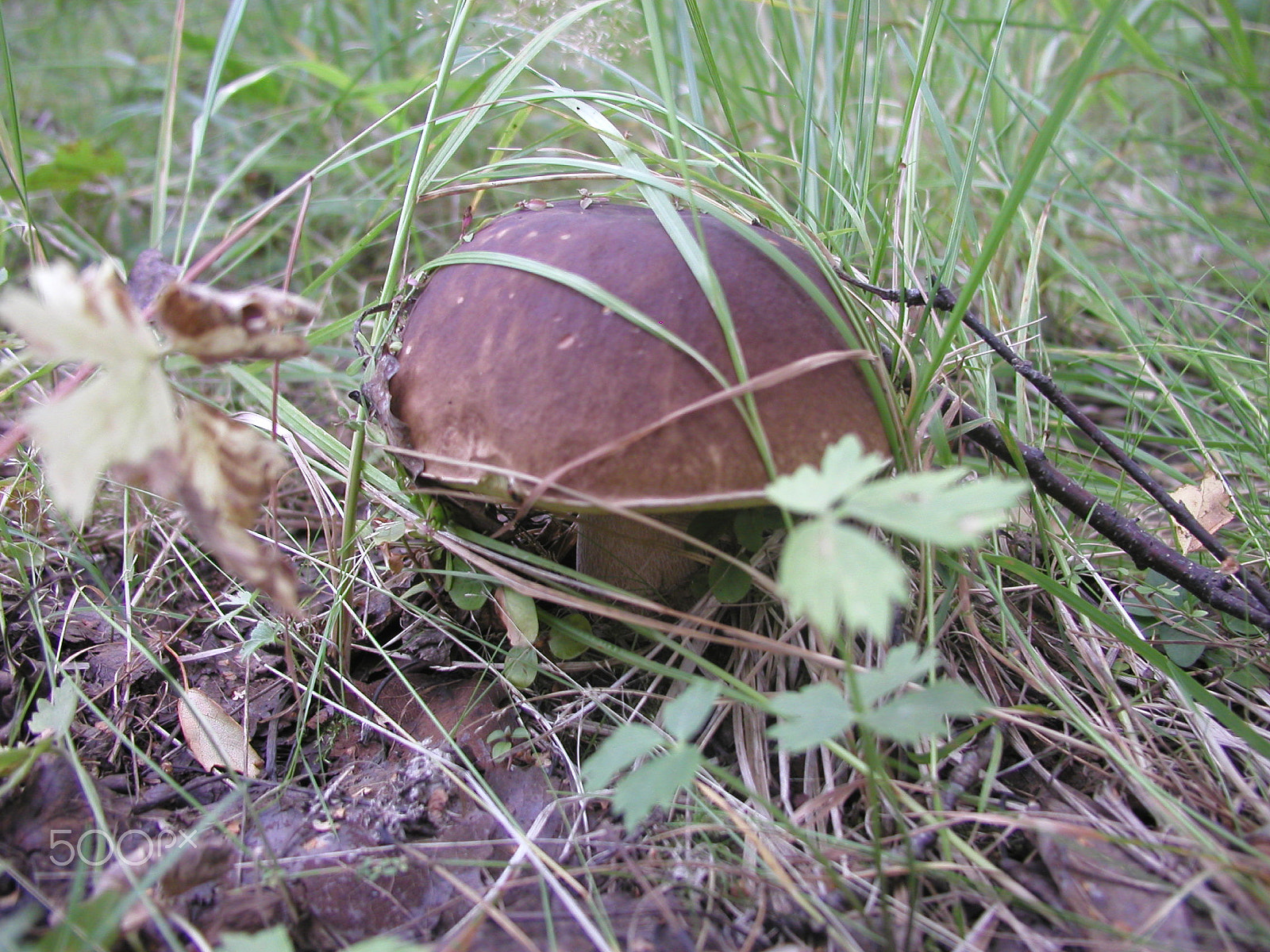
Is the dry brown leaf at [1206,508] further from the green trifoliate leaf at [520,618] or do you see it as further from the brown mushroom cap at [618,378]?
the green trifoliate leaf at [520,618]

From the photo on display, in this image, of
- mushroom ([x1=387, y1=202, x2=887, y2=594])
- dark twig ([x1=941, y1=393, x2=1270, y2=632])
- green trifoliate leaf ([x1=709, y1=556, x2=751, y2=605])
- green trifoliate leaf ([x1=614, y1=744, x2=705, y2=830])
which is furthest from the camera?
green trifoliate leaf ([x1=709, y1=556, x2=751, y2=605])

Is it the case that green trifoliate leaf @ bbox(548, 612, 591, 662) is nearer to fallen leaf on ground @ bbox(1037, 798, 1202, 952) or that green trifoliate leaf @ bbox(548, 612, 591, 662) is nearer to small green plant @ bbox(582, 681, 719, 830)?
small green plant @ bbox(582, 681, 719, 830)

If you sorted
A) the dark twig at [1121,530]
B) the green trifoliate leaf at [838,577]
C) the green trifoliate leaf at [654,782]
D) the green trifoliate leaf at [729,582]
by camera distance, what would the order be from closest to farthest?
the green trifoliate leaf at [838,577] → the green trifoliate leaf at [654,782] → the dark twig at [1121,530] → the green trifoliate leaf at [729,582]

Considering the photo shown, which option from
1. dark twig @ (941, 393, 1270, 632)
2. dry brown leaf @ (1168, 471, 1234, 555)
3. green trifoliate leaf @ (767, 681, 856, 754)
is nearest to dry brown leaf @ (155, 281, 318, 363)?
green trifoliate leaf @ (767, 681, 856, 754)

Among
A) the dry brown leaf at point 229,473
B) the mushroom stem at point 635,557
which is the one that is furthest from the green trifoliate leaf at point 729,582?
the dry brown leaf at point 229,473

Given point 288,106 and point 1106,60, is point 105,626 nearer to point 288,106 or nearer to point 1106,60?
point 288,106

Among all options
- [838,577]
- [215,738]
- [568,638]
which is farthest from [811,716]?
[215,738]

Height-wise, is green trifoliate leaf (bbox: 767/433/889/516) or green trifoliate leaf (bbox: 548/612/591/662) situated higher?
green trifoliate leaf (bbox: 767/433/889/516)
